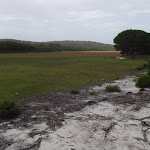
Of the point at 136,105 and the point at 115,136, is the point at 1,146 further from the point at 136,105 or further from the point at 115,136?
the point at 136,105

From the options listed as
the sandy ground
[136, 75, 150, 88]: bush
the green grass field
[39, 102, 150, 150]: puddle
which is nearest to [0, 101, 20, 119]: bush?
the sandy ground

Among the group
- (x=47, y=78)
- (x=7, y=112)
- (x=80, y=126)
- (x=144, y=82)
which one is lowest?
(x=80, y=126)

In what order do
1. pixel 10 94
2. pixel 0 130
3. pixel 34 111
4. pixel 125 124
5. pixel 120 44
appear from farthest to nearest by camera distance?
pixel 120 44 → pixel 10 94 → pixel 34 111 → pixel 125 124 → pixel 0 130

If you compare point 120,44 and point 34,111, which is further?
point 120,44

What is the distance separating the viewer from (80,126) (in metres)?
7.02

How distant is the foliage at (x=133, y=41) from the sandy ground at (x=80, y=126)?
A: 41.6m

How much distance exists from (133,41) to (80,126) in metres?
47.0

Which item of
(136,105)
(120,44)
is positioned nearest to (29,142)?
(136,105)

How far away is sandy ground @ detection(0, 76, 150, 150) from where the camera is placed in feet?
18.8

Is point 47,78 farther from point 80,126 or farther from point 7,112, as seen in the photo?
point 80,126

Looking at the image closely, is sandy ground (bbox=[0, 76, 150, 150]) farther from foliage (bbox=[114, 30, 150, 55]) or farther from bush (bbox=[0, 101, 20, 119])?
foliage (bbox=[114, 30, 150, 55])

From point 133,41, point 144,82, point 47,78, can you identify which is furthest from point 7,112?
point 133,41

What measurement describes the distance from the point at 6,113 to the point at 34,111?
1.43m

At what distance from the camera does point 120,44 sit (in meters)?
50.9
